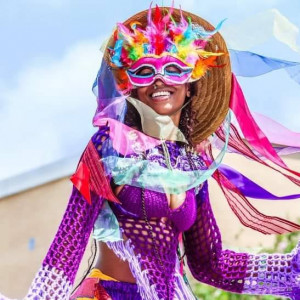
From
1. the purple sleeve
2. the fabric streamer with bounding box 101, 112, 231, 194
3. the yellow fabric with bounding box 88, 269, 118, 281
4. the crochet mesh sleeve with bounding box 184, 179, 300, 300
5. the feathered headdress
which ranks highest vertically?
the feathered headdress

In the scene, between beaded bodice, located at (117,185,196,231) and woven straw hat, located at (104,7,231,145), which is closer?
beaded bodice, located at (117,185,196,231)

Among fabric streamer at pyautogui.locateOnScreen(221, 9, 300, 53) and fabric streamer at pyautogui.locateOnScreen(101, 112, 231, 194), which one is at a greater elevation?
fabric streamer at pyautogui.locateOnScreen(221, 9, 300, 53)

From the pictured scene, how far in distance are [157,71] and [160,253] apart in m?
0.64

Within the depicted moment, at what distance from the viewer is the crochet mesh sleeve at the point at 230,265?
10.8 ft

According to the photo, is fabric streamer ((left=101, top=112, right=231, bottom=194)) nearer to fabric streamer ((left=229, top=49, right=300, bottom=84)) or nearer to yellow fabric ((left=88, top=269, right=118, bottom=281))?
yellow fabric ((left=88, top=269, right=118, bottom=281))

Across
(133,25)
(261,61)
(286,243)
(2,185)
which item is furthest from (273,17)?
(2,185)

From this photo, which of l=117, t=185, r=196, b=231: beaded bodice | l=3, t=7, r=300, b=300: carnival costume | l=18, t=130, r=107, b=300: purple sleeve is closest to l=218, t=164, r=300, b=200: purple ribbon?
l=3, t=7, r=300, b=300: carnival costume

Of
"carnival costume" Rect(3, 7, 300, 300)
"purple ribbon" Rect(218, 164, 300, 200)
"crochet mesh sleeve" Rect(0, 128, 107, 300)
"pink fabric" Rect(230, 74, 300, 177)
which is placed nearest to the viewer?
"crochet mesh sleeve" Rect(0, 128, 107, 300)

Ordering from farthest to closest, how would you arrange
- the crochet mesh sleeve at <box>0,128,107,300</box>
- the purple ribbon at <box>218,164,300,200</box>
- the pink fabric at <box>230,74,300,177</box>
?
1. the purple ribbon at <box>218,164,300,200</box>
2. the pink fabric at <box>230,74,300,177</box>
3. the crochet mesh sleeve at <box>0,128,107,300</box>

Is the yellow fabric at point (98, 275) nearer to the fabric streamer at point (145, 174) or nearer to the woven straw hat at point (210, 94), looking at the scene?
the fabric streamer at point (145, 174)

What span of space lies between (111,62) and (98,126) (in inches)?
10.6

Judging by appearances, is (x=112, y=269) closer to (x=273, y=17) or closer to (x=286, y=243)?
Result: (x=273, y=17)

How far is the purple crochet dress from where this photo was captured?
294cm

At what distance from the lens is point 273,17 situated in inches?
130
